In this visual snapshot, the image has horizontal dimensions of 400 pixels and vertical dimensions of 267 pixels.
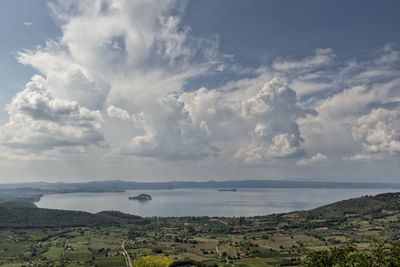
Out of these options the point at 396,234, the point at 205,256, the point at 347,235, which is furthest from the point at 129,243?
the point at 396,234

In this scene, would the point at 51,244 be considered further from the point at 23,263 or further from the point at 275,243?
the point at 275,243

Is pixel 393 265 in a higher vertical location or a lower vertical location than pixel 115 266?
higher

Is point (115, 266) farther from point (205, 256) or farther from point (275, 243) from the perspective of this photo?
point (275, 243)

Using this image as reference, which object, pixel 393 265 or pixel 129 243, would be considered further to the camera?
pixel 129 243

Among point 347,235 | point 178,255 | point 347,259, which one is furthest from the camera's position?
point 347,235

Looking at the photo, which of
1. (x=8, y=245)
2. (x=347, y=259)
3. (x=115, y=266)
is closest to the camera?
(x=347, y=259)

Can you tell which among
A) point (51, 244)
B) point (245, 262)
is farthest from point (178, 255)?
point (51, 244)

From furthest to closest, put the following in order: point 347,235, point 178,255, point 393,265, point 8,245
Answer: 1. point 347,235
2. point 8,245
3. point 178,255
4. point 393,265

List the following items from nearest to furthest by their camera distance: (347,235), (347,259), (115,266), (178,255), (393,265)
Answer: (393,265) < (347,259) < (115,266) < (178,255) < (347,235)

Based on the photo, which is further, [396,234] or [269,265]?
[396,234]
